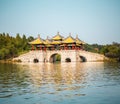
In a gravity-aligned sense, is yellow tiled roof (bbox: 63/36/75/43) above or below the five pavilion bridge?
above

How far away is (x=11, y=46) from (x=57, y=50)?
1457 cm

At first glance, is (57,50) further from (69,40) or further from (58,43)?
(69,40)

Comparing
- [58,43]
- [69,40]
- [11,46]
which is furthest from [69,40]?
[11,46]

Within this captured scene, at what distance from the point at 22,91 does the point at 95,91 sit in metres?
4.81

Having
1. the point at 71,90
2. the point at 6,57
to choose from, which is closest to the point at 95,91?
the point at 71,90

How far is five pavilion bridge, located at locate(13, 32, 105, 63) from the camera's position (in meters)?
63.0

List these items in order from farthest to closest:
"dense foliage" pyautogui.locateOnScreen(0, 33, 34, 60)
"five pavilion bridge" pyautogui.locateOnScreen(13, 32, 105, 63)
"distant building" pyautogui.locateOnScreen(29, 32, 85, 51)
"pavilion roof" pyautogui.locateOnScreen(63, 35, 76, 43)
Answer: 1. "dense foliage" pyautogui.locateOnScreen(0, 33, 34, 60)
2. "distant building" pyautogui.locateOnScreen(29, 32, 85, 51)
3. "pavilion roof" pyautogui.locateOnScreen(63, 35, 76, 43)
4. "five pavilion bridge" pyautogui.locateOnScreen(13, 32, 105, 63)

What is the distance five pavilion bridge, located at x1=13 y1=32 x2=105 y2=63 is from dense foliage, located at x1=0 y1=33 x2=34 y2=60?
521 cm

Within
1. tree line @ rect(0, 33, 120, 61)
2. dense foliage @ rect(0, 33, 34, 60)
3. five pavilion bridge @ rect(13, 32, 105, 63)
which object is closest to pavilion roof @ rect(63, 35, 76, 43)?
five pavilion bridge @ rect(13, 32, 105, 63)

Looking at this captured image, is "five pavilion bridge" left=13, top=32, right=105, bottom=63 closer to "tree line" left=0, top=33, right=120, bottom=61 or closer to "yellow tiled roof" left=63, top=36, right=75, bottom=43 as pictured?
"yellow tiled roof" left=63, top=36, right=75, bottom=43

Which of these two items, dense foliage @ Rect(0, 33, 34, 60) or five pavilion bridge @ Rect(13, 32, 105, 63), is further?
dense foliage @ Rect(0, 33, 34, 60)

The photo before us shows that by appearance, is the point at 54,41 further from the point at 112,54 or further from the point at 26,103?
the point at 26,103

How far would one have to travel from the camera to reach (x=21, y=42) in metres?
79.3

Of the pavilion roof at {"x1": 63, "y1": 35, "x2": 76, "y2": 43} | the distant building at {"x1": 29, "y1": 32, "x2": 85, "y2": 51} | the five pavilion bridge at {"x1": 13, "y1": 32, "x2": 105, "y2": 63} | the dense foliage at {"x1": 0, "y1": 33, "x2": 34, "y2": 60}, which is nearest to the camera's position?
the five pavilion bridge at {"x1": 13, "y1": 32, "x2": 105, "y2": 63}
